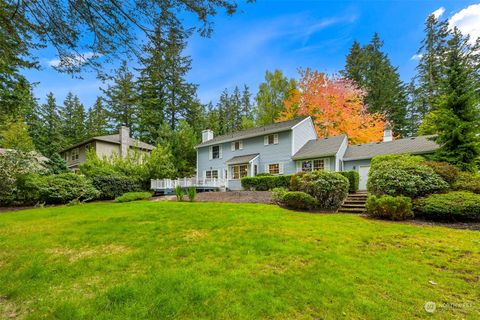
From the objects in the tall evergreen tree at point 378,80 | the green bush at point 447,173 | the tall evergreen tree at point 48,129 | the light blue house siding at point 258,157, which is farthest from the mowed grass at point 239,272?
the tall evergreen tree at point 48,129

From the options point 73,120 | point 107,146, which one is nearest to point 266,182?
point 107,146

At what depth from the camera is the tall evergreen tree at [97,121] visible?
37750 mm

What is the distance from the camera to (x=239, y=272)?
3.82m

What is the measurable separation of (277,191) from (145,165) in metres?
12.2

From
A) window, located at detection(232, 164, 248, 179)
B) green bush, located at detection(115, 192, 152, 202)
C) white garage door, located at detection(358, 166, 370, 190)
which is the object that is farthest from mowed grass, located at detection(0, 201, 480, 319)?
window, located at detection(232, 164, 248, 179)

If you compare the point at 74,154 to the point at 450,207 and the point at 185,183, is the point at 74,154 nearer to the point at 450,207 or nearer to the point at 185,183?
the point at 185,183

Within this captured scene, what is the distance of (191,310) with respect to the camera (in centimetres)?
284

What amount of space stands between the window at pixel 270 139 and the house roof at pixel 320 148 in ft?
7.11

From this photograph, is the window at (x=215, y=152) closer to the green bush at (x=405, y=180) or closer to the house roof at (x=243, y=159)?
the house roof at (x=243, y=159)

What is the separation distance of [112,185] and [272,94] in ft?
68.9

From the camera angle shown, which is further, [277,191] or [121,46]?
[277,191]

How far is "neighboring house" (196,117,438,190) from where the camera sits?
654 inches

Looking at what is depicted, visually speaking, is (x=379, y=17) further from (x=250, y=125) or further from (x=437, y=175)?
(x=250, y=125)

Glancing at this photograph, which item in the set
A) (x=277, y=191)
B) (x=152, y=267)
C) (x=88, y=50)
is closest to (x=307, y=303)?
(x=152, y=267)
